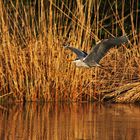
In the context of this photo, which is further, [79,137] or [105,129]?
[105,129]

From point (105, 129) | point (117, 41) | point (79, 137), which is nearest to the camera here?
point (79, 137)

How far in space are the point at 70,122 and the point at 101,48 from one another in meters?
1.19

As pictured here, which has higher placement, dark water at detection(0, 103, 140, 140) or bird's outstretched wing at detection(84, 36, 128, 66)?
bird's outstretched wing at detection(84, 36, 128, 66)

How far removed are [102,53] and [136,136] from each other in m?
2.02

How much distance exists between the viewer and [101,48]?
10.2 metres

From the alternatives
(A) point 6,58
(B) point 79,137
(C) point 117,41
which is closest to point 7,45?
(A) point 6,58

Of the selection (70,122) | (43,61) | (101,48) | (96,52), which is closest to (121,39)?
(101,48)

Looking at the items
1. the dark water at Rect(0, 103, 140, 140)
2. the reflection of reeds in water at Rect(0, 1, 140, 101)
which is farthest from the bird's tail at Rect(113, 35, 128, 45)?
the reflection of reeds in water at Rect(0, 1, 140, 101)

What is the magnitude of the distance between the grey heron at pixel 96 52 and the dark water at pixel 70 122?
76cm

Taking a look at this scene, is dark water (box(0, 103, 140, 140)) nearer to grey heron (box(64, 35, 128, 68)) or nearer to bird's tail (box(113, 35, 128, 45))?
grey heron (box(64, 35, 128, 68))

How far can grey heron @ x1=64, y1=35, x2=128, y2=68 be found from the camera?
32.2ft

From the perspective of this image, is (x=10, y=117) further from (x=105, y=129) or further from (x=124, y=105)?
(x=124, y=105)

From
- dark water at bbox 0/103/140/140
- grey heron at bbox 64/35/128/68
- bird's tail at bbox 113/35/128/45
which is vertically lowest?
dark water at bbox 0/103/140/140

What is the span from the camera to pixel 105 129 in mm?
9164
